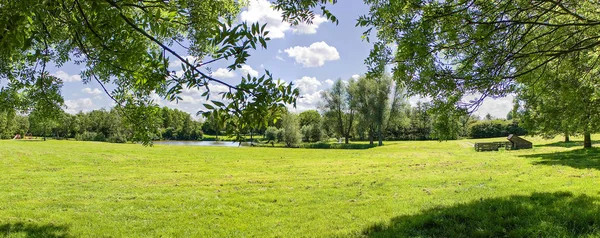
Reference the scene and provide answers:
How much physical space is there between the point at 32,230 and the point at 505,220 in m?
10.1

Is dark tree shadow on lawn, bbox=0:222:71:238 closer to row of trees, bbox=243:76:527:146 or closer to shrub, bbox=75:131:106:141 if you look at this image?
row of trees, bbox=243:76:527:146

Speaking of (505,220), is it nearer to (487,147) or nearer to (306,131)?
(487,147)

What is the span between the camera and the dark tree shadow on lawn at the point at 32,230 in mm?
6535

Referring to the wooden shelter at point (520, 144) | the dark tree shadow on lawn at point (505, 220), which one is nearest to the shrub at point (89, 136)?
the wooden shelter at point (520, 144)

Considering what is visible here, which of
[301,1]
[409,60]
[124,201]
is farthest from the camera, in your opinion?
[124,201]

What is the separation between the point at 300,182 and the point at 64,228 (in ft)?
27.0

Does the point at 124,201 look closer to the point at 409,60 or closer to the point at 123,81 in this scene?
the point at 123,81

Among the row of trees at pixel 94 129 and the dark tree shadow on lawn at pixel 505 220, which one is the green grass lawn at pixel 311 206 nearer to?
the dark tree shadow on lawn at pixel 505 220

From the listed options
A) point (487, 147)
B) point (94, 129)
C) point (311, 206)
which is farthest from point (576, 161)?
point (94, 129)

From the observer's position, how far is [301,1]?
400 centimetres

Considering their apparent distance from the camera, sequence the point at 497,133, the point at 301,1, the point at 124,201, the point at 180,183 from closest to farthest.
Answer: the point at 301,1
the point at 124,201
the point at 180,183
the point at 497,133

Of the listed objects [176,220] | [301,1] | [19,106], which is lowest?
[176,220]

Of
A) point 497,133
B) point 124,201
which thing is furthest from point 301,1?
point 497,133

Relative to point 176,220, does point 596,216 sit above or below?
above
